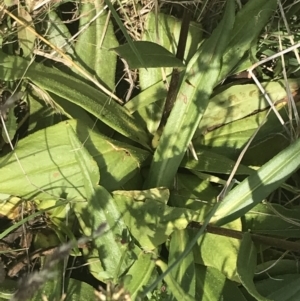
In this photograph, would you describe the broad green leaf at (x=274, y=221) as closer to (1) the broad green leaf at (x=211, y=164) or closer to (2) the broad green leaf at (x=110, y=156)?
(1) the broad green leaf at (x=211, y=164)

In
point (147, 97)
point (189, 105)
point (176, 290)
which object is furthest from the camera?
point (147, 97)

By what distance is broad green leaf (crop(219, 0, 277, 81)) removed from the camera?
3.46 feet

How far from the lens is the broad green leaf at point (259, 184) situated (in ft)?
3.23

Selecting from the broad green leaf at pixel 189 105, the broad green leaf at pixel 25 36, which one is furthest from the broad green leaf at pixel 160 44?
the broad green leaf at pixel 25 36

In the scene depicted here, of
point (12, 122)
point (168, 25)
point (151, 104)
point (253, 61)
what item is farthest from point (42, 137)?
point (253, 61)

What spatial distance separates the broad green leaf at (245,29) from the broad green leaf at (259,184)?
22 centimetres

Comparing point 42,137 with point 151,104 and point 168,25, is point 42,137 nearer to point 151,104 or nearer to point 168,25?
point 151,104

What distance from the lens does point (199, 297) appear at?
107 cm

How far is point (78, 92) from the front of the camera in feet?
3.48

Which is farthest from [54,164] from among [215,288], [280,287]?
[280,287]

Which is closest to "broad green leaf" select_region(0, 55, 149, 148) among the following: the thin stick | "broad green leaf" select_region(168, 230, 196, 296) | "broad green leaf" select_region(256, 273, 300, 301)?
the thin stick

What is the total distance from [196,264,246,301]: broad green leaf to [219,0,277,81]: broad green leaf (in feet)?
1.44

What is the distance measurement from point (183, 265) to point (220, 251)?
9cm

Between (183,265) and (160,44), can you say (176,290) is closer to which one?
(183,265)
